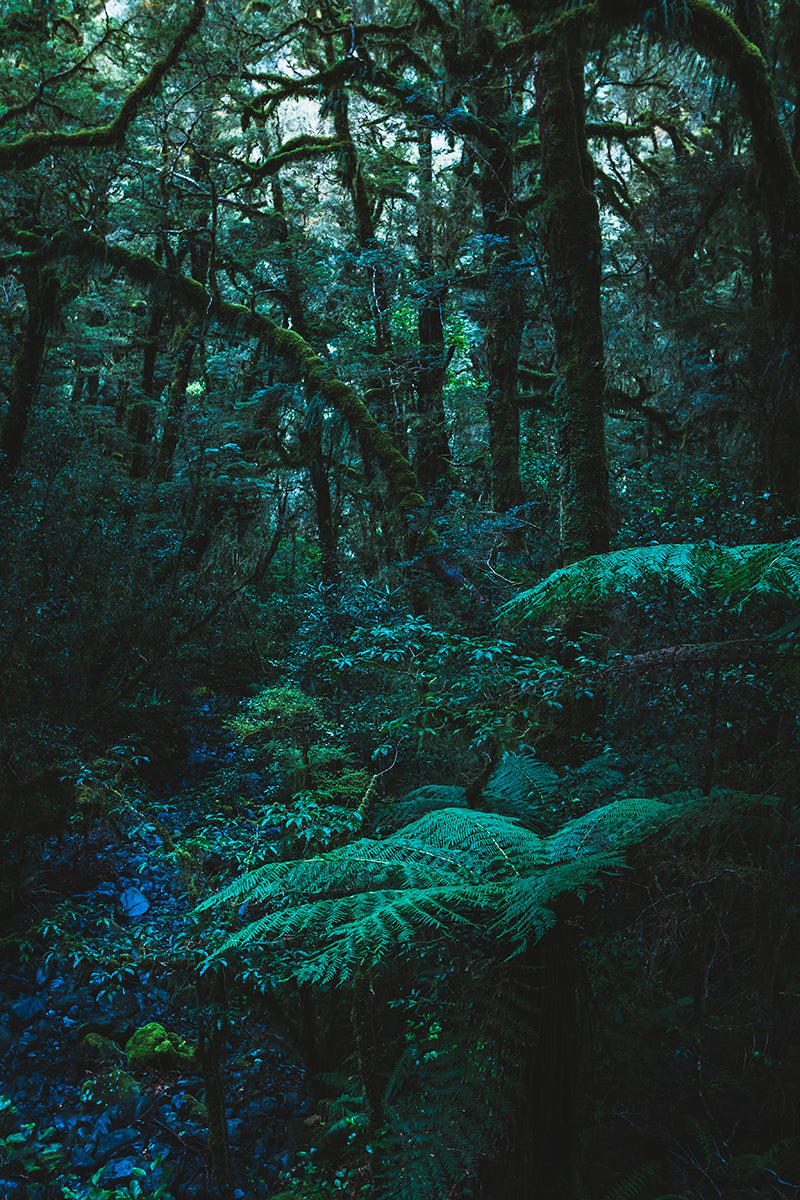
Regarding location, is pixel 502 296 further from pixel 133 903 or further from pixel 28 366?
pixel 133 903

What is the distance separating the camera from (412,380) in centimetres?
1094

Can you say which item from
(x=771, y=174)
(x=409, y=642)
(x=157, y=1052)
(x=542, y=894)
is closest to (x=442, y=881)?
(x=542, y=894)

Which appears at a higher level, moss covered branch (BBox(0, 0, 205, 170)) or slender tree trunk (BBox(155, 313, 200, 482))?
moss covered branch (BBox(0, 0, 205, 170))

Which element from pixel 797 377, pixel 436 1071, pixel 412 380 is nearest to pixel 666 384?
pixel 412 380

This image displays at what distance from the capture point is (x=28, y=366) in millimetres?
9852

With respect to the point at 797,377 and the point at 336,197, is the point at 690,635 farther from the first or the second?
the point at 336,197

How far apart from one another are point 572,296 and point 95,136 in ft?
19.8

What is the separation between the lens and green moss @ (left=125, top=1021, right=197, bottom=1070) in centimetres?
500

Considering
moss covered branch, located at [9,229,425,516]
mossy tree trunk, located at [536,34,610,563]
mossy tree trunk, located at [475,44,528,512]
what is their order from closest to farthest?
mossy tree trunk, located at [536,34,610,563], moss covered branch, located at [9,229,425,516], mossy tree trunk, located at [475,44,528,512]

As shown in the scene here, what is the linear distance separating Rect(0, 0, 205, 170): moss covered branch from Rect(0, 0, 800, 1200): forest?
1.6 inches

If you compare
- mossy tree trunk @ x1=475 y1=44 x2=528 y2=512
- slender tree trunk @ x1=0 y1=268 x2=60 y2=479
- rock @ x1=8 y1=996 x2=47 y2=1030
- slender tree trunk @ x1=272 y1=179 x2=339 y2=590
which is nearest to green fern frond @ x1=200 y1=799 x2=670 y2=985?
rock @ x1=8 y1=996 x2=47 y2=1030

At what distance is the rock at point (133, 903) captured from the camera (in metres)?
6.31

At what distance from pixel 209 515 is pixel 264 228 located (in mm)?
5063

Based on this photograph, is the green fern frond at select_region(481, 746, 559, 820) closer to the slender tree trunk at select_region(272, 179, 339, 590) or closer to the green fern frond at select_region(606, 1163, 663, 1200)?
the green fern frond at select_region(606, 1163, 663, 1200)
